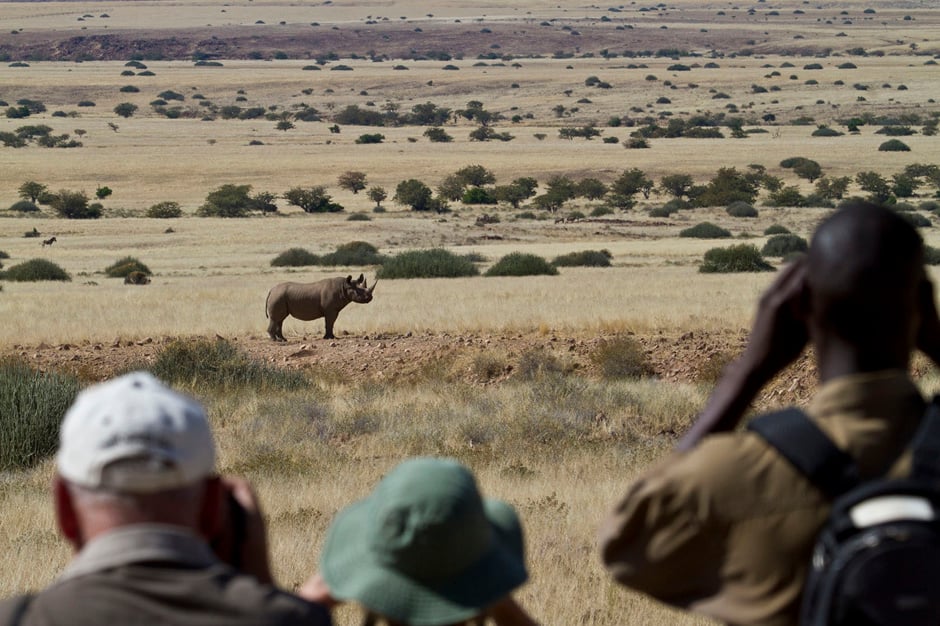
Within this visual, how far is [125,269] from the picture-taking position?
3528 centimetres

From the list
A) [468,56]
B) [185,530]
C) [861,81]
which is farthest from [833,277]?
[468,56]

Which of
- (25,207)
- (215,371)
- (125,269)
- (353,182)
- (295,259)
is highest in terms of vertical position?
(215,371)

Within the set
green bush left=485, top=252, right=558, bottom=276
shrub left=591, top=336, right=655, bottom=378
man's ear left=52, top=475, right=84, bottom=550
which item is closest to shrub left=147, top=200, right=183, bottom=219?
green bush left=485, top=252, right=558, bottom=276

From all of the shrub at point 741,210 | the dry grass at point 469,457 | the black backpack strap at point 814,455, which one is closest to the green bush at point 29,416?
the dry grass at point 469,457

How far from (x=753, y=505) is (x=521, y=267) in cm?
3196

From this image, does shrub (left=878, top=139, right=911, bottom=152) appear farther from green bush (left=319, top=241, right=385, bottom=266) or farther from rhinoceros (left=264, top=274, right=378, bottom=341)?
rhinoceros (left=264, top=274, right=378, bottom=341)

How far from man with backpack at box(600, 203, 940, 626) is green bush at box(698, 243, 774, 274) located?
103 feet

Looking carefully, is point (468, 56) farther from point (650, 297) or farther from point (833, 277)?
point (833, 277)

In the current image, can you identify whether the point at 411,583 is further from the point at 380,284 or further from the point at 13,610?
the point at 380,284

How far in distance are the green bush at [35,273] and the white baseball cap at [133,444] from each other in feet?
109

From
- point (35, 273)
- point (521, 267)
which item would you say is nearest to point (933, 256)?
point (521, 267)

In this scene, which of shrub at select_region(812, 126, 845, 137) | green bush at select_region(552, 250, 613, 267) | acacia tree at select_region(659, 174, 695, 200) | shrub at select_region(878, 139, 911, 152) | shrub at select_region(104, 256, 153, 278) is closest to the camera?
shrub at select_region(104, 256, 153, 278)

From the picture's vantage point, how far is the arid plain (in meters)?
9.80

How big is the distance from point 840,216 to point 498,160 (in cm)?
7875
